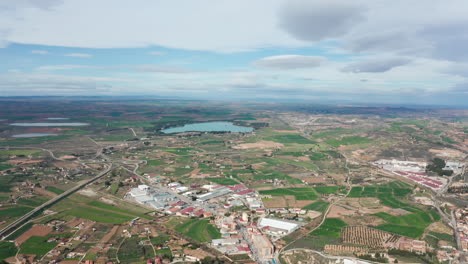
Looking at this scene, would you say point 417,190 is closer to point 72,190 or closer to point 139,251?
point 139,251

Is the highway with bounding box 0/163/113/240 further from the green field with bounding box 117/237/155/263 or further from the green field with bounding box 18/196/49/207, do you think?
the green field with bounding box 117/237/155/263

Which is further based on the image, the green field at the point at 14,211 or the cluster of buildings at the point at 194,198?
the cluster of buildings at the point at 194,198

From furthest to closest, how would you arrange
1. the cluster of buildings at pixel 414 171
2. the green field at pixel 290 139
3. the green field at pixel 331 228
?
the green field at pixel 290 139, the cluster of buildings at pixel 414 171, the green field at pixel 331 228

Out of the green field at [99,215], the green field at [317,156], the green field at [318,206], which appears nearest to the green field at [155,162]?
the green field at [99,215]

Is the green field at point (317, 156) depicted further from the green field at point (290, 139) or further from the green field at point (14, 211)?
the green field at point (14, 211)

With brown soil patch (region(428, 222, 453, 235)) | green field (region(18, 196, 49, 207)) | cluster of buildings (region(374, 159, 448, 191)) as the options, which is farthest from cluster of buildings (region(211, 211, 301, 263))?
cluster of buildings (region(374, 159, 448, 191))

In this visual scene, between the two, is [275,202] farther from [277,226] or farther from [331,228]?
[331,228]

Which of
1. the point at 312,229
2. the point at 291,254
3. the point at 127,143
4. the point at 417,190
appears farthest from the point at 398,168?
the point at 127,143

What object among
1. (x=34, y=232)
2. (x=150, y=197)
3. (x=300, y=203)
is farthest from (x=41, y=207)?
(x=300, y=203)
